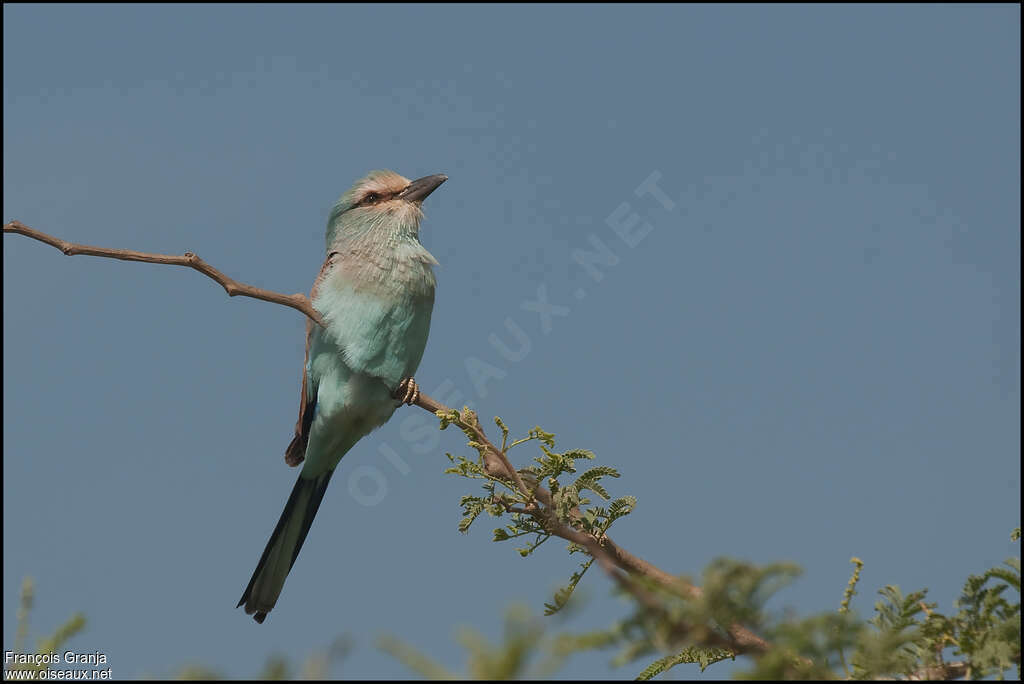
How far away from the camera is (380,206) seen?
6930 millimetres

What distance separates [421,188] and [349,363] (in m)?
1.57

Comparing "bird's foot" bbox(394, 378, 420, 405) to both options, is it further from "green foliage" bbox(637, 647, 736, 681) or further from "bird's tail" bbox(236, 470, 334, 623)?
"green foliage" bbox(637, 647, 736, 681)

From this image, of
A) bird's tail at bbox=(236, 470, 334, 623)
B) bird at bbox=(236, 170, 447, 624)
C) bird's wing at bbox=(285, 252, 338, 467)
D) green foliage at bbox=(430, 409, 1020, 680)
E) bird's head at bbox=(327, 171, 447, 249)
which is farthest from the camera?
bird's head at bbox=(327, 171, 447, 249)

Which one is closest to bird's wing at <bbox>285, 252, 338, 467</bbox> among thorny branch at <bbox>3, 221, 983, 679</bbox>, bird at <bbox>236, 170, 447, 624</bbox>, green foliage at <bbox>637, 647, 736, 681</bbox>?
bird at <bbox>236, 170, 447, 624</bbox>

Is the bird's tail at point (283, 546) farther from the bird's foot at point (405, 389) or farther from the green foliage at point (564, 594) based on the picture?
the green foliage at point (564, 594)

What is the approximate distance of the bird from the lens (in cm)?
597

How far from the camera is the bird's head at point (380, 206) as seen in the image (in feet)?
22.3

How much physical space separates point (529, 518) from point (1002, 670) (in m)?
1.56

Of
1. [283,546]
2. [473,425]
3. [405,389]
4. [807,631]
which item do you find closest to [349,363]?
[405,389]

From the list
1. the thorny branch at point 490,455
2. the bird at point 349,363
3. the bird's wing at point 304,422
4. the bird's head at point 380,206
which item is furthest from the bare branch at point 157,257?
the bird's head at point 380,206

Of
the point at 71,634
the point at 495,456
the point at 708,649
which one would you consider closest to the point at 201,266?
the point at 495,456

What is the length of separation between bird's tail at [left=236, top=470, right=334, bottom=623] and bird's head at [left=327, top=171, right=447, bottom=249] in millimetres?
1545

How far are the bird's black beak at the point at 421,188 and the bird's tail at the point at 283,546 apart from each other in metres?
1.82

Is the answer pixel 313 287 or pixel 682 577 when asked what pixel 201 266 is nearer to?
pixel 682 577
